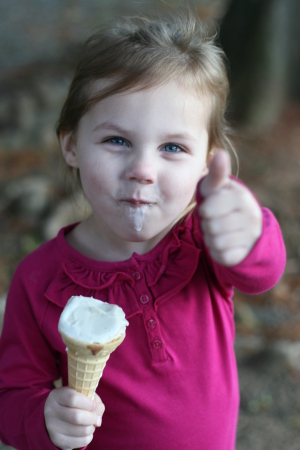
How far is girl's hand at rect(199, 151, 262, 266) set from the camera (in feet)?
4.45

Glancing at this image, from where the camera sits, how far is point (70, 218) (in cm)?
500

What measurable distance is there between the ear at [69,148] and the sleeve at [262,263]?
0.78 m

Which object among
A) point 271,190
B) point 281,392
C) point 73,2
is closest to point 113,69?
point 281,392

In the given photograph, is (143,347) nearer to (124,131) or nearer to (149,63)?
(124,131)

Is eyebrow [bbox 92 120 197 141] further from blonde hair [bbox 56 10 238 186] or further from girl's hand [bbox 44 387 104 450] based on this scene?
girl's hand [bbox 44 387 104 450]

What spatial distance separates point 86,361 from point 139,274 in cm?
43

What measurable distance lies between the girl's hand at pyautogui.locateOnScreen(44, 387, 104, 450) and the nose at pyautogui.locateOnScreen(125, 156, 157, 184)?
68 centimetres

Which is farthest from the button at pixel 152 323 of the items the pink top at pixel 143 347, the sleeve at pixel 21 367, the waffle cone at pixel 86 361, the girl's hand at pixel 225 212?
the girl's hand at pixel 225 212

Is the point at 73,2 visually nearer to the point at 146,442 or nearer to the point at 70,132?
the point at 70,132

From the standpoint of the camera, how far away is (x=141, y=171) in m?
1.72

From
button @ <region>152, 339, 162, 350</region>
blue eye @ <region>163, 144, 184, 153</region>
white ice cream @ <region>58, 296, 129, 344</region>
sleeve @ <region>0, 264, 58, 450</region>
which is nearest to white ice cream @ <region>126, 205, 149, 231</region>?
blue eye @ <region>163, 144, 184, 153</region>

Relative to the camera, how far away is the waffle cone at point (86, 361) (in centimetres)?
152

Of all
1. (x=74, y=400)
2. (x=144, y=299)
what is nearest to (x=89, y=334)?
(x=74, y=400)

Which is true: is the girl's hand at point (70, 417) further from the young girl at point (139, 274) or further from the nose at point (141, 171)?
the nose at point (141, 171)
